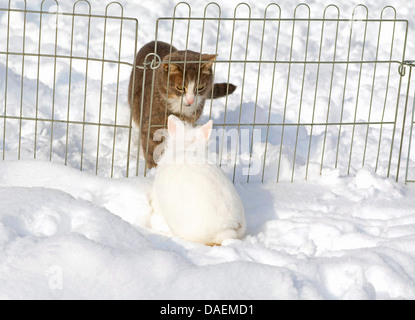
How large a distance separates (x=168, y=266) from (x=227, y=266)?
275 millimetres

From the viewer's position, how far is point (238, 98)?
7.10 m

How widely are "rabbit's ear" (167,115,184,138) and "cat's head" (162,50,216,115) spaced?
71cm

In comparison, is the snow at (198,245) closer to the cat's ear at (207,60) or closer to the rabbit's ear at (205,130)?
the cat's ear at (207,60)

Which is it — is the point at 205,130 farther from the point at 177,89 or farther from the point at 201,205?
the point at 177,89

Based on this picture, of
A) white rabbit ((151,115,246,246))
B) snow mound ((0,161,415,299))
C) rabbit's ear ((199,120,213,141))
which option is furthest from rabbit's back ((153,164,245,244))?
rabbit's ear ((199,120,213,141))

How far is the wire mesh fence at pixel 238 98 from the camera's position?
5.25 metres

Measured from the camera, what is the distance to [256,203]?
4867mm

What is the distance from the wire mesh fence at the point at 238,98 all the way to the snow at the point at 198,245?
0.02 meters

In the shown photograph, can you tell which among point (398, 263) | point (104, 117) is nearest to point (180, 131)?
point (398, 263)

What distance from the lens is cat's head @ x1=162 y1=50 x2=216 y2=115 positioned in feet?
17.3

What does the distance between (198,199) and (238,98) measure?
314 centimetres
